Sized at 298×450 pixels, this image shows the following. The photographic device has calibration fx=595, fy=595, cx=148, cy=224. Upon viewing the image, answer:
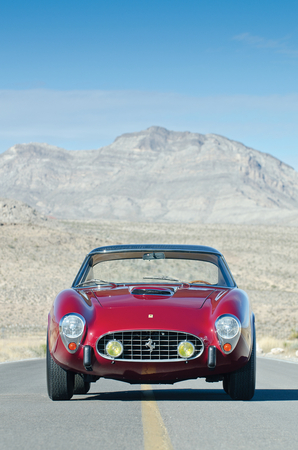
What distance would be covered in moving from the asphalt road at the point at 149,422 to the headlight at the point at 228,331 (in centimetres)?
61

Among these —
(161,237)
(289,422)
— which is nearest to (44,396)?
(289,422)

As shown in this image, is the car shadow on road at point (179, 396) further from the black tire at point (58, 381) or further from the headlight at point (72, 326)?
the headlight at point (72, 326)

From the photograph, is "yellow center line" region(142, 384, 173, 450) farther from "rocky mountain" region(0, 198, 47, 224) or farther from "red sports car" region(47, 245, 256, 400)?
"rocky mountain" region(0, 198, 47, 224)

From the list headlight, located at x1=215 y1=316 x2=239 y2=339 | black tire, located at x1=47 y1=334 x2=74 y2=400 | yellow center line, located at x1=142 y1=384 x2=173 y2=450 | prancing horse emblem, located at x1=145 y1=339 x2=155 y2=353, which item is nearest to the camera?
yellow center line, located at x1=142 y1=384 x2=173 y2=450

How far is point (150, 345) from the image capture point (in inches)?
213

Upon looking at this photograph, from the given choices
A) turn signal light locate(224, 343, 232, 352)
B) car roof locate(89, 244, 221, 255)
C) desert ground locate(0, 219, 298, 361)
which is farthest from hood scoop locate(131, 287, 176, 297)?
desert ground locate(0, 219, 298, 361)

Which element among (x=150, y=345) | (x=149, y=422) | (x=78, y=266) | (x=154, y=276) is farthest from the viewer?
(x=78, y=266)

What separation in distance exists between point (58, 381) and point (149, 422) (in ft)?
3.98

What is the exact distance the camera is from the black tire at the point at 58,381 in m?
5.70

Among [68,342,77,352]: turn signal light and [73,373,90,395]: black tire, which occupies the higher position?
[68,342,77,352]: turn signal light

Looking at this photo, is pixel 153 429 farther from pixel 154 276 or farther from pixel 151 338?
pixel 154 276

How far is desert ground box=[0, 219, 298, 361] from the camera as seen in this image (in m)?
36.2

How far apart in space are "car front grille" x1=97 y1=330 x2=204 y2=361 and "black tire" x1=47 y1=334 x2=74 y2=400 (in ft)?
1.78

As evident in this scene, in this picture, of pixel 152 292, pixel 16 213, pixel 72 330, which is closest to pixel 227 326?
pixel 152 292
